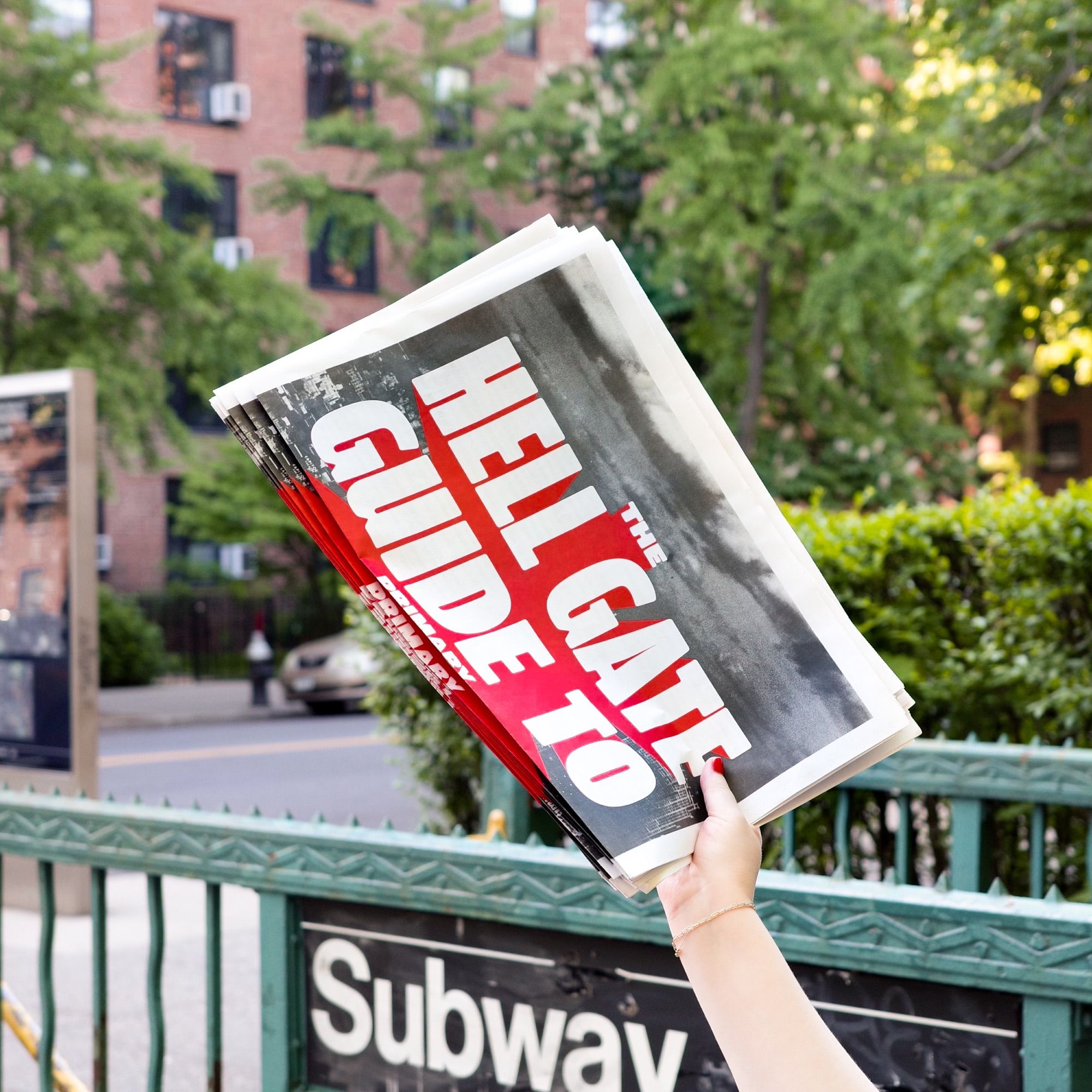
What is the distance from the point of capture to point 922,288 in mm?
10359

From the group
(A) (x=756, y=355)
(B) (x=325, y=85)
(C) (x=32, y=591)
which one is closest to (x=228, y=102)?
(B) (x=325, y=85)

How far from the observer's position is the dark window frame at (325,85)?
29.6 m

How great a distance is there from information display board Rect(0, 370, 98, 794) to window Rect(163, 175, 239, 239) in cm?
2043

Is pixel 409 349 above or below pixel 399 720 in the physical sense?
above

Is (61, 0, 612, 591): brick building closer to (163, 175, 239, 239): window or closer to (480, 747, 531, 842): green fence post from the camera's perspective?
(163, 175, 239, 239): window

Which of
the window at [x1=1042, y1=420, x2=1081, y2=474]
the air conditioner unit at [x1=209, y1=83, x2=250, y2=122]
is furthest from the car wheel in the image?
the window at [x1=1042, y1=420, x2=1081, y2=474]

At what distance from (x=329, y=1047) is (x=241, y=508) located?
2226 centimetres

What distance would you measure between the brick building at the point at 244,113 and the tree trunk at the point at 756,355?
300 inches

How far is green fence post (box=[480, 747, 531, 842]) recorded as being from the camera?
14.2ft

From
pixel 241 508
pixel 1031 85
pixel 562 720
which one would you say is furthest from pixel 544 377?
pixel 241 508

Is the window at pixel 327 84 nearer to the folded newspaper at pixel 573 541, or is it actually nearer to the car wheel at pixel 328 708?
the car wheel at pixel 328 708

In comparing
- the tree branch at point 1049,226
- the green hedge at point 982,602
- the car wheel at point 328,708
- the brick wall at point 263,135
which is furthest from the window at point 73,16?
the green hedge at point 982,602

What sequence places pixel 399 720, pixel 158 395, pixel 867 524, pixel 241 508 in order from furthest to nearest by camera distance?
1. pixel 241 508
2. pixel 158 395
3. pixel 399 720
4. pixel 867 524

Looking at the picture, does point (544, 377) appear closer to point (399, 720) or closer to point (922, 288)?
point (399, 720)
